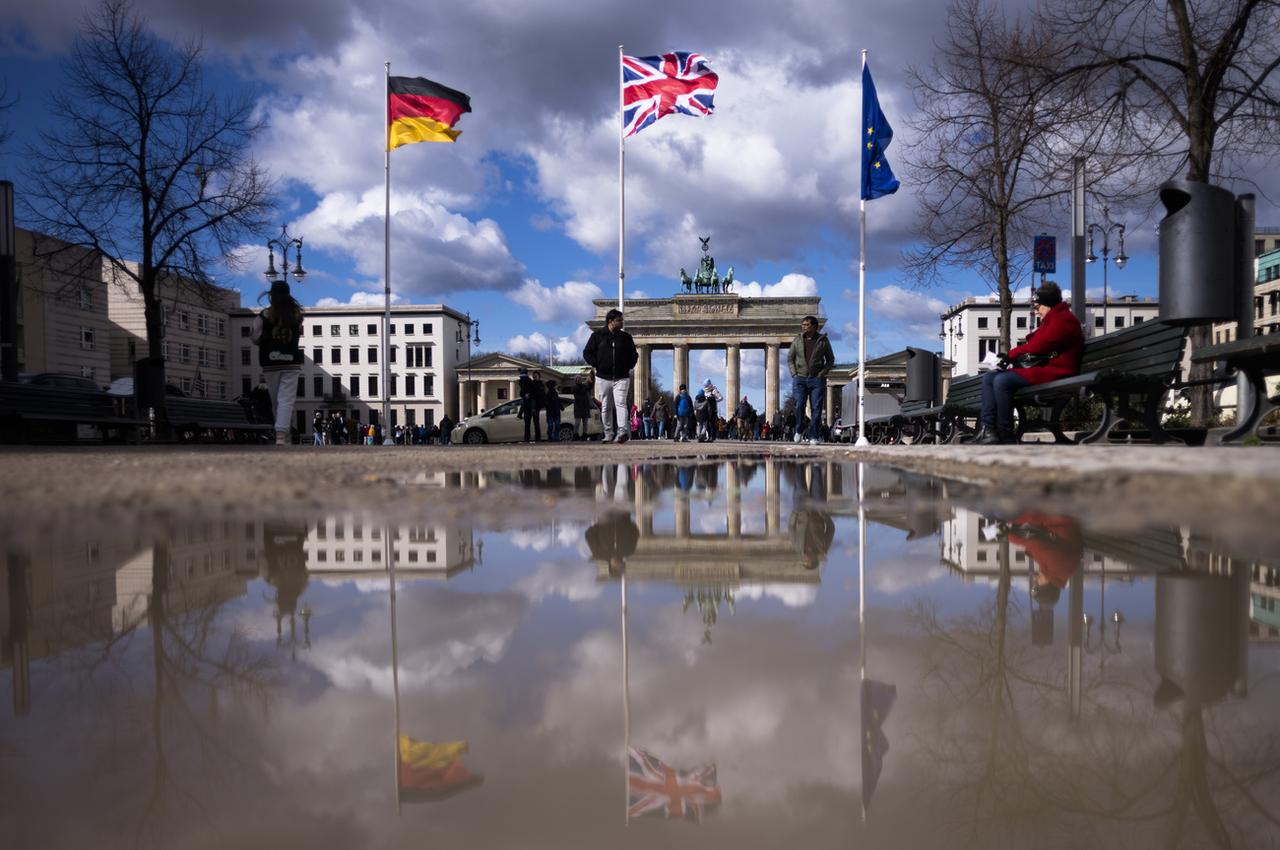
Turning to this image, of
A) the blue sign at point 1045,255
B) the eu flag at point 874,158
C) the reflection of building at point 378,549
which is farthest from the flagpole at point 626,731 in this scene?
the blue sign at point 1045,255

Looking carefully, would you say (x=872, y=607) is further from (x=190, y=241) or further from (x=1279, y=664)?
(x=190, y=241)

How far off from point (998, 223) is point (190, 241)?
56.0ft

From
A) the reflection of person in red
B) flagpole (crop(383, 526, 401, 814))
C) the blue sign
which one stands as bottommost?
flagpole (crop(383, 526, 401, 814))

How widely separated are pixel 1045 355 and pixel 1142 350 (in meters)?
1.35

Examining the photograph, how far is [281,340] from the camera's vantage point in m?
12.3

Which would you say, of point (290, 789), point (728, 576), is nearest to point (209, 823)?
point (290, 789)

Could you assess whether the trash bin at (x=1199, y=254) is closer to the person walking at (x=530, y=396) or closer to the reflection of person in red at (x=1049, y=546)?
the reflection of person in red at (x=1049, y=546)

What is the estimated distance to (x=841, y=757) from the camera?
0.99m

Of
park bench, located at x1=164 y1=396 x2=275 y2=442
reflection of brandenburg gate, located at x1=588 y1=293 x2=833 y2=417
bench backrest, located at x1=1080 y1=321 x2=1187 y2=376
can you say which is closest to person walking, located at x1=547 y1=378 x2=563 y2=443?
park bench, located at x1=164 y1=396 x2=275 y2=442

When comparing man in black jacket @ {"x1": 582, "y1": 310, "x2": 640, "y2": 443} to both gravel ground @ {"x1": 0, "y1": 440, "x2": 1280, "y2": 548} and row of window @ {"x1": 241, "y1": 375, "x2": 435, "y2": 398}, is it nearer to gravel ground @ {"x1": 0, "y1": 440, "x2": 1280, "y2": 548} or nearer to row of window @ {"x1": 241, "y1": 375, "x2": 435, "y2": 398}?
gravel ground @ {"x1": 0, "y1": 440, "x2": 1280, "y2": 548}

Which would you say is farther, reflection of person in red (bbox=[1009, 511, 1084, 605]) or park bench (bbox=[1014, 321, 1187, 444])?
park bench (bbox=[1014, 321, 1187, 444])

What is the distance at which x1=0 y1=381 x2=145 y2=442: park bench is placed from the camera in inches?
465

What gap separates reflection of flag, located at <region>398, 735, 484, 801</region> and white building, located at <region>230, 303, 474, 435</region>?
9877 cm

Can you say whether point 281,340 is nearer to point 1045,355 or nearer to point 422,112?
point 1045,355
